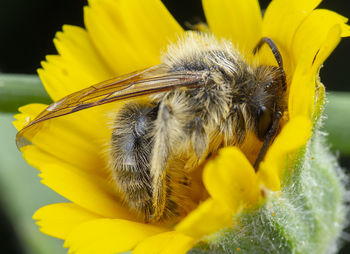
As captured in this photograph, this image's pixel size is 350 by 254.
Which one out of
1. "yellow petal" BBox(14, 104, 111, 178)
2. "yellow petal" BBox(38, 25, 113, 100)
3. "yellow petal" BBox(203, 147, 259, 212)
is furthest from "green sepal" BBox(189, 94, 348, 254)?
"yellow petal" BBox(38, 25, 113, 100)

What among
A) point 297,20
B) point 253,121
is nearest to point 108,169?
point 253,121

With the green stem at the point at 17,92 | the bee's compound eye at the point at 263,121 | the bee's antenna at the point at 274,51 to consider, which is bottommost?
the bee's compound eye at the point at 263,121

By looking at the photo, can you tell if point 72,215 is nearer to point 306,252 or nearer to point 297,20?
point 306,252

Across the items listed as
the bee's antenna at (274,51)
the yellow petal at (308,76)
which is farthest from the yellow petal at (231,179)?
the bee's antenna at (274,51)

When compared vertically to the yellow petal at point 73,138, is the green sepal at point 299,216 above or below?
below

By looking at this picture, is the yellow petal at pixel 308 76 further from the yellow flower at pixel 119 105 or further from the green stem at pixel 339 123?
the green stem at pixel 339 123

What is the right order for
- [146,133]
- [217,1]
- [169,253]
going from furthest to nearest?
[217,1] < [146,133] < [169,253]

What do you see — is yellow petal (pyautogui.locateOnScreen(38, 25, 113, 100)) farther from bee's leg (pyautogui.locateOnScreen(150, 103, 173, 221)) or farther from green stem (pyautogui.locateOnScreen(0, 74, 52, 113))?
bee's leg (pyautogui.locateOnScreen(150, 103, 173, 221))
